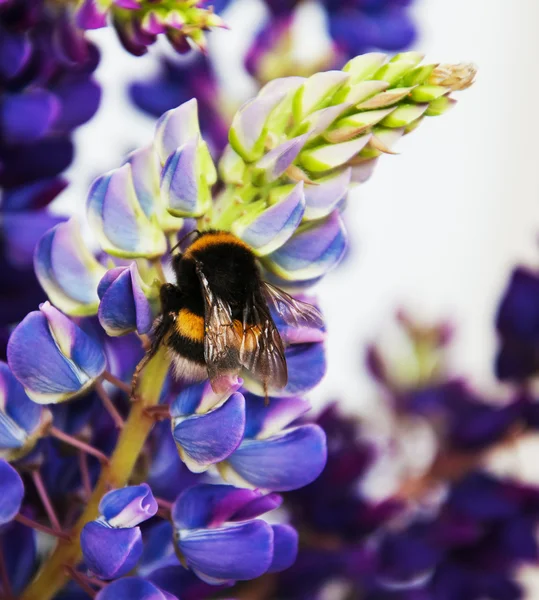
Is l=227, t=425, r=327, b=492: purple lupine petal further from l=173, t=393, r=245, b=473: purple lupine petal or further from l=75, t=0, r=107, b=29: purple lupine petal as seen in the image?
l=75, t=0, r=107, b=29: purple lupine petal

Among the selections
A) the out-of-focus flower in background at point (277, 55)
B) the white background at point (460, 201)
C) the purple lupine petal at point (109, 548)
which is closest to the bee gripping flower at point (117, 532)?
the purple lupine petal at point (109, 548)

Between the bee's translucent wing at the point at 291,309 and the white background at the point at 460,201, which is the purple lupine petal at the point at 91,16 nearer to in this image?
the bee's translucent wing at the point at 291,309

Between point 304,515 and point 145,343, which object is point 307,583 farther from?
point 145,343

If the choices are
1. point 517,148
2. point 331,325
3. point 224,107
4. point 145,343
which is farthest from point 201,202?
point 517,148

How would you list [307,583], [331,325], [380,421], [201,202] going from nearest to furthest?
[201,202] < [307,583] < [380,421] < [331,325]

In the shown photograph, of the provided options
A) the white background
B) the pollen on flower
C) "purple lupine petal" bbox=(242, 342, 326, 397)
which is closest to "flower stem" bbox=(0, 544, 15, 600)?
"purple lupine petal" bbox=(242, 342, 326, 397)
